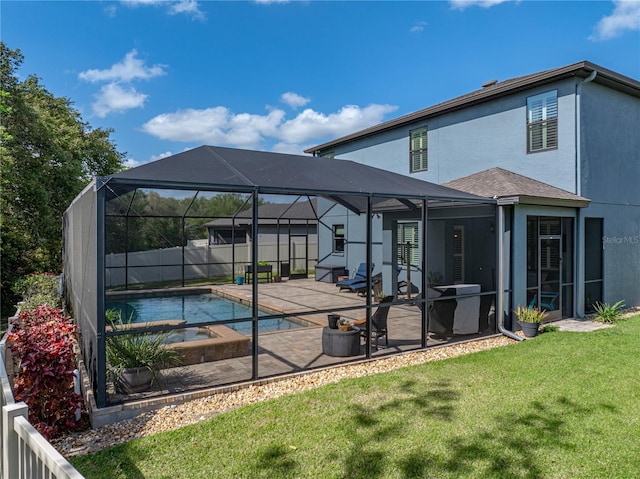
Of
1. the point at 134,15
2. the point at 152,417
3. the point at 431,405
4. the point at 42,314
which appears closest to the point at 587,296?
the point at 431,405

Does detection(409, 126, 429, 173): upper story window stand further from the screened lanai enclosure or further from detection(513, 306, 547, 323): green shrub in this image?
detection(513, 306, 547, 323): green shrub

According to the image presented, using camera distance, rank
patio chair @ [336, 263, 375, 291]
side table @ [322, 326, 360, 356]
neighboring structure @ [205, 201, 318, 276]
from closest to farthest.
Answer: side table @ [322, 326, 360, 356]
patio chair @ [336, 263, 375, 291]
neighboring structure @ [205, 201, 318, 276]

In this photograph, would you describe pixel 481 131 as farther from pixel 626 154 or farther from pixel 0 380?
pixel 0 380

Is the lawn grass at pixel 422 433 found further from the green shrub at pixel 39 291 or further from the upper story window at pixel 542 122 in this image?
the upper story window at pixel 542 122

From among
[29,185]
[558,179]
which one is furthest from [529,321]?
[29,185]

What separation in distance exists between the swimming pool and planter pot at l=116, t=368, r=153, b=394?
14.6 ft

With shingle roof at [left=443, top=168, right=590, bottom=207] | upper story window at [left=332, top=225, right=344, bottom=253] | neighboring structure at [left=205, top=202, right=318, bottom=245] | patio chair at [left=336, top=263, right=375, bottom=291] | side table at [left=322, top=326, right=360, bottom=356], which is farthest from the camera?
neighboring structure at [left=205, top=202, right=318, bottom=245]

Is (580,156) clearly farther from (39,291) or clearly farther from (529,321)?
(39,291)

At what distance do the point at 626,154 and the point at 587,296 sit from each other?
12.2 ft

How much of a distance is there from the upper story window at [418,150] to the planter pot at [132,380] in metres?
10.7

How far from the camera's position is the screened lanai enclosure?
17.3 ft

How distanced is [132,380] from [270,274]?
1388 cm

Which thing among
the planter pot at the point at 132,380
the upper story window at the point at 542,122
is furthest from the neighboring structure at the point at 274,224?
the planter pot at the point at 132,380

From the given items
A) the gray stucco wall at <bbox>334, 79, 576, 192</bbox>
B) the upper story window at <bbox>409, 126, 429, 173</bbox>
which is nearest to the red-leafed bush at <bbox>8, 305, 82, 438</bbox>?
the gray stucco wall at <bbox>334, 79, 576, 192</bbox>
